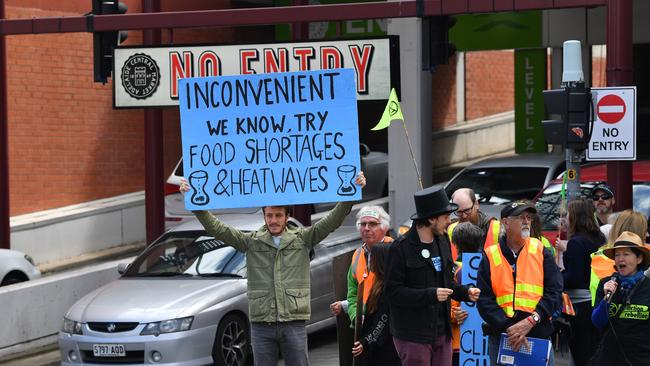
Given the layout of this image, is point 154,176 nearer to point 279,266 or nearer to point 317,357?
point 317,357

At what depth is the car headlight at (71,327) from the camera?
12109mm

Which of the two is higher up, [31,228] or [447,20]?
[447,20]

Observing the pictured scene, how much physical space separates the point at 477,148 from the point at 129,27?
57.6 feet

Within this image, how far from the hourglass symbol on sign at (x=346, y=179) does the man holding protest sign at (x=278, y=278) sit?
Answer: 0.06 m

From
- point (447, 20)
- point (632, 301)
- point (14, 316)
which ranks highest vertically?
point (447, 20)

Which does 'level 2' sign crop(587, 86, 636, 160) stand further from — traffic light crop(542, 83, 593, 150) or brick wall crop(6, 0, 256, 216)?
brick wall crop(6, 0, 256, 216)

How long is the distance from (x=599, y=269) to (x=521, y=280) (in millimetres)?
647

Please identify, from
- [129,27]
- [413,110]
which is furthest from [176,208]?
[129,27]

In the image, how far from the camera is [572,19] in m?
22.7

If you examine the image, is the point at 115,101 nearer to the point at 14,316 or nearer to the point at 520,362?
the point at 14,316

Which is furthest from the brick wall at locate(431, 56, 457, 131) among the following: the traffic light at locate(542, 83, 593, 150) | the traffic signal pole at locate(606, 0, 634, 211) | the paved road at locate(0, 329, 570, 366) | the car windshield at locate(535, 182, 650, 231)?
the traffic light at locate(542, 83, 593, 150)

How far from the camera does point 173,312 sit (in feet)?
38.8

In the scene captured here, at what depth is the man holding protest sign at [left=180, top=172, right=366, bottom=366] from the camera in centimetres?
900

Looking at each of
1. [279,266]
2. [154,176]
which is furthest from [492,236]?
[154,176]
